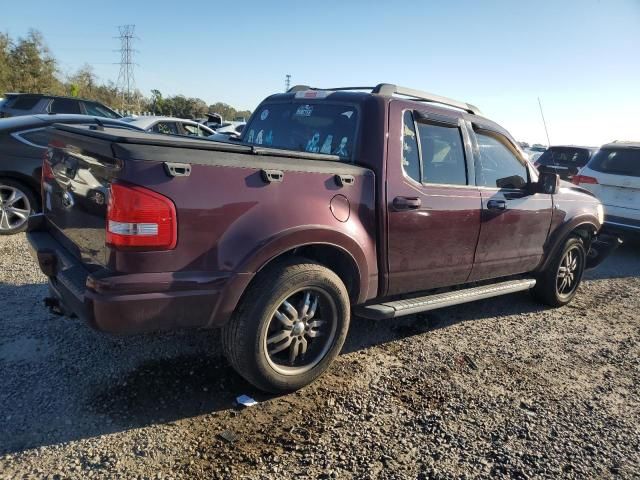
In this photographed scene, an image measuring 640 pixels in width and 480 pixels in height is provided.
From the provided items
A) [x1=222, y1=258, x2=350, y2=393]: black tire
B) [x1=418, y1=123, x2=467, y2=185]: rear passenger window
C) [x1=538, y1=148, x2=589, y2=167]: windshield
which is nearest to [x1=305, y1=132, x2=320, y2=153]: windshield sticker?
[x1=418, y1=123, x2=467, y2=185]: rear passenger window

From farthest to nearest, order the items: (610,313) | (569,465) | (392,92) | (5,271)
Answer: (610,313) < (5,271) < (392,92) < (569,465)

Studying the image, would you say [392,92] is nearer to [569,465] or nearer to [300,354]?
[300,354]

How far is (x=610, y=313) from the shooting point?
5230mm

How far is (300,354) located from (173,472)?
1.09 metres

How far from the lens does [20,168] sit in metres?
5.71

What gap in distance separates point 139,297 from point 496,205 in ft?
9.86

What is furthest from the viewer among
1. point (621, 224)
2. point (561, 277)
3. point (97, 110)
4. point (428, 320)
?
point (97, 110)

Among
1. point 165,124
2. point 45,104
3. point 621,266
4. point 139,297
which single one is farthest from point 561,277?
point 45,104

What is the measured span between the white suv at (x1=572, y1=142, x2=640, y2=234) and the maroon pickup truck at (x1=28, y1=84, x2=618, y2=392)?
388 cm

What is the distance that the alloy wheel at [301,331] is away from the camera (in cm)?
299

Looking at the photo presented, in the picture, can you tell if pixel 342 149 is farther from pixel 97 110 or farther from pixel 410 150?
pixel 97 110

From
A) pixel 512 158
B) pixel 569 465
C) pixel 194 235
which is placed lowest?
pixel 569 465

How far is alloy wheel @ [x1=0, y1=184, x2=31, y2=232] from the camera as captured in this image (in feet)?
19.0

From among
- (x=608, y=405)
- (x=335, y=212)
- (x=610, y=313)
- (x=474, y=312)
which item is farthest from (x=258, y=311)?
(x=610, y=313)
